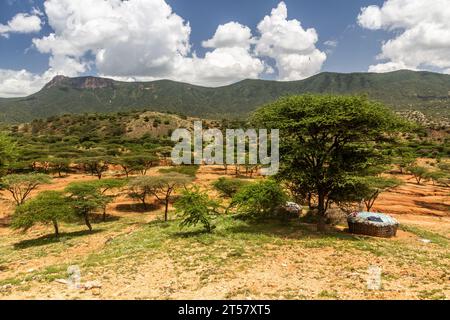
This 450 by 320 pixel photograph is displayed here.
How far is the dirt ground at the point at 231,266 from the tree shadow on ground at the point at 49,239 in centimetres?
18

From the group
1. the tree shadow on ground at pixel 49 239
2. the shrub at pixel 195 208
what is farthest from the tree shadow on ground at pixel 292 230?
the tree shadow on ground at pixel 49 239

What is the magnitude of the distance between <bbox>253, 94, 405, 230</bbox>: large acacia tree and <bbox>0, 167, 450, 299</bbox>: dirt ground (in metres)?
3.43

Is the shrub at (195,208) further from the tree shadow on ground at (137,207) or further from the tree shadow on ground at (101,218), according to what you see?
the tree shadow on ground at (137,207)

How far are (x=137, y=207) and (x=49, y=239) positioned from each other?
576 inches

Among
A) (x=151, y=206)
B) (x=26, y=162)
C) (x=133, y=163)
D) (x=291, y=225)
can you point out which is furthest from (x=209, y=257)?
(x=26, y=162)

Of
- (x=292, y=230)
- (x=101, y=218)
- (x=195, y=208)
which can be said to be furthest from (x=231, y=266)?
(x=101, y=218)

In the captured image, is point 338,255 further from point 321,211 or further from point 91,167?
point 91,167

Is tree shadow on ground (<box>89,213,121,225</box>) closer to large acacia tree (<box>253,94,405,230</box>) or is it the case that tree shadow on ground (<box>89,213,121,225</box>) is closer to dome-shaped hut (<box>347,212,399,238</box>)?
large acacia tree (<box>253,94,405,230</box>)

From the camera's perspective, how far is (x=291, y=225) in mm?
21844

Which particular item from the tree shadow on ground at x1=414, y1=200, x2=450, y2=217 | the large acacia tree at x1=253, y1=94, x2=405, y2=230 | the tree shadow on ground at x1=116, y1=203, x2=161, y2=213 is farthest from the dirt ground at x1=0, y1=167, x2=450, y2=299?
the tree shadow on ground at x1=414, y1=200, x2=450, y2=217

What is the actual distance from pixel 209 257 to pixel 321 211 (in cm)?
846

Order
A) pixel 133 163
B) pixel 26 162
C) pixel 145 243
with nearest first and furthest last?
pixel 145 243 → pixel 26 162 → pixel 133 163

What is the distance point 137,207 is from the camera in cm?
3838

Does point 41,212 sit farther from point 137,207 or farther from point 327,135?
point 327,135
